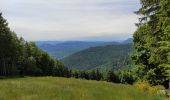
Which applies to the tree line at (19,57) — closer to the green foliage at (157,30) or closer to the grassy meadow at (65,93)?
the green foliage at (157,30)

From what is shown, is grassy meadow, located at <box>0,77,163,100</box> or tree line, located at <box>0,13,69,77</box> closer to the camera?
grassy meadow, located at <box>0,77,163,100</box>

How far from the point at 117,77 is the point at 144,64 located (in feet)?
339

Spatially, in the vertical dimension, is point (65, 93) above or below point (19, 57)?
above

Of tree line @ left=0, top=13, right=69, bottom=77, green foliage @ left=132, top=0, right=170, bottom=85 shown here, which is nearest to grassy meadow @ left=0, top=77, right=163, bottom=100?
green foliage @ left=132, top=0, right=170, bottom=85

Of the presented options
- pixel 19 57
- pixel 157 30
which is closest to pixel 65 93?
pixel 157 30

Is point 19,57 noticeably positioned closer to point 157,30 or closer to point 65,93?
point 157,30

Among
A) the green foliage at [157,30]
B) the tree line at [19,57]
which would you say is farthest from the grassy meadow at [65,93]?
the tree line at [19,57]

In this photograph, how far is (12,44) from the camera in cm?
8494

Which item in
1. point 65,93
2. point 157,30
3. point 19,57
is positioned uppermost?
point 157,30

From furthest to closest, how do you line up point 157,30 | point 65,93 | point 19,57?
point 19,57, point 157,30, point 65,93

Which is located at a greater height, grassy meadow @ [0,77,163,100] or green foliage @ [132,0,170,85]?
green foliage @ [132,0,170,85]

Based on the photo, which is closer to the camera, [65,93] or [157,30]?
[65,93]

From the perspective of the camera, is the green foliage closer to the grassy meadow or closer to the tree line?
the grassy meadow

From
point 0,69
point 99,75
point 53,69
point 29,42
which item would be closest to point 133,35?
point 0,69
